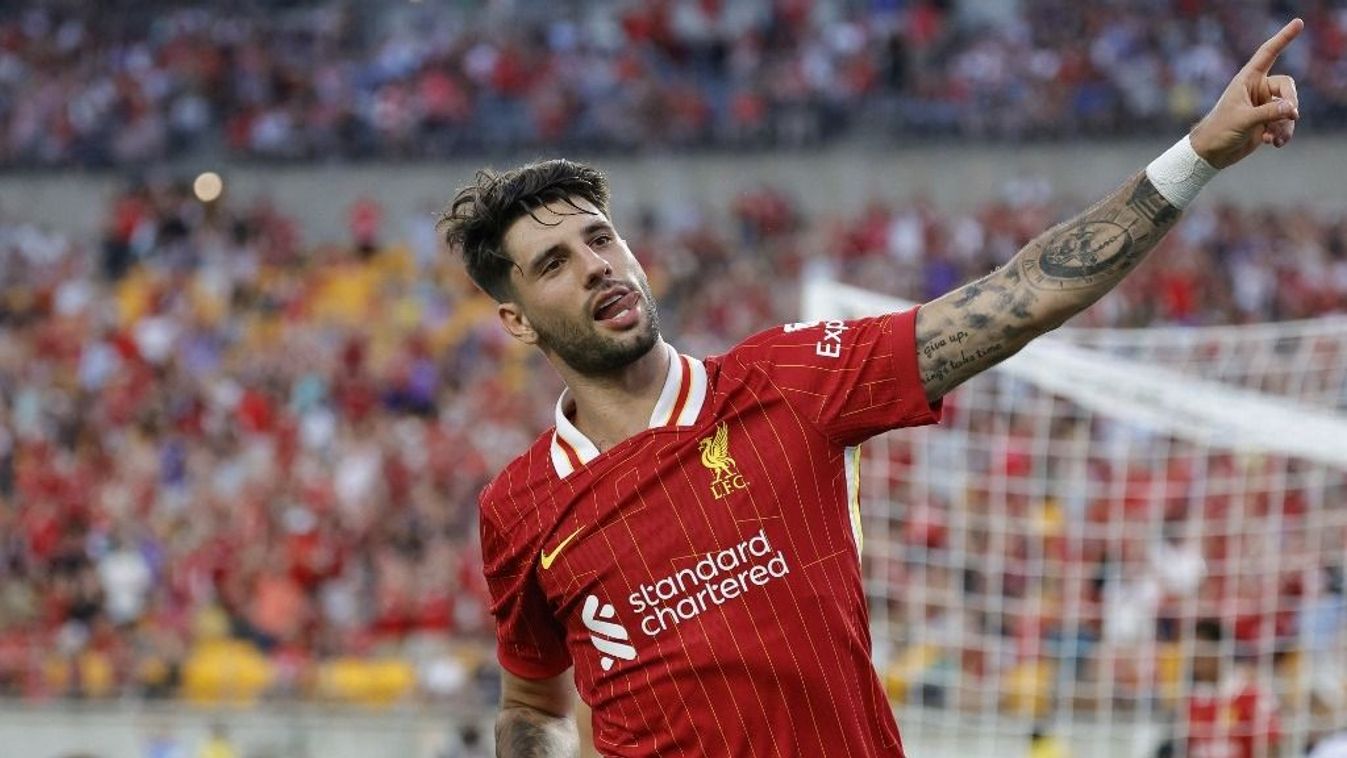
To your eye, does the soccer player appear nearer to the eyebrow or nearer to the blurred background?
the eyebrow

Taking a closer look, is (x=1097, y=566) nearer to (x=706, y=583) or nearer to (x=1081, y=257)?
(x=706, y=583)

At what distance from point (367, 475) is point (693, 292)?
12.4 feet

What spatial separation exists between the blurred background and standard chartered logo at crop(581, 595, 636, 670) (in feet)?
18.5

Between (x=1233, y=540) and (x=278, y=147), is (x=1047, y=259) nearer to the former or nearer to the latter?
(x=1233, y=540)

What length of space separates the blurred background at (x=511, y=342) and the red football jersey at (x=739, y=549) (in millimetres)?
5536

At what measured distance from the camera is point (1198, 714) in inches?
391

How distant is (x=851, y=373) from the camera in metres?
4.05

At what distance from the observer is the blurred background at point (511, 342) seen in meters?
11.0

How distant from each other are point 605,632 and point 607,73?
788 inches

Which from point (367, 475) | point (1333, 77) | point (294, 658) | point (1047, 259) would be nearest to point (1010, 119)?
point (1333, 77)

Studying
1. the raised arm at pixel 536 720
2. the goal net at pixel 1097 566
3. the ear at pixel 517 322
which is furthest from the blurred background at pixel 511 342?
the ear at pixel 517 322

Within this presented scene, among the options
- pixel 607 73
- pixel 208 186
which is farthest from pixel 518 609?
pixel 208 186

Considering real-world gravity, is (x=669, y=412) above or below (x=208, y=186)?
below

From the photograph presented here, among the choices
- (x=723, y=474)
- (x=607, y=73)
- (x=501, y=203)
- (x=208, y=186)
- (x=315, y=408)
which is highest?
(x=607, y=73)
